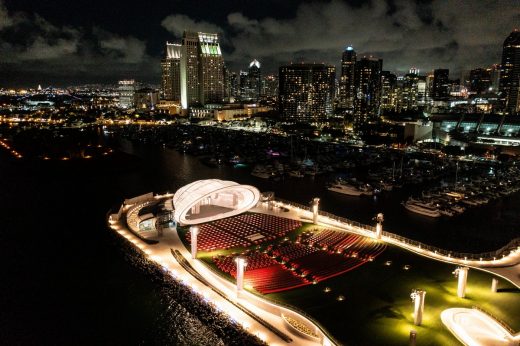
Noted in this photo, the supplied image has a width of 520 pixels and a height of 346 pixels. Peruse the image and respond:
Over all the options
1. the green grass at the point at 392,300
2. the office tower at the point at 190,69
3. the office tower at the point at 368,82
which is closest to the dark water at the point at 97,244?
the green grass at the point at 392,300

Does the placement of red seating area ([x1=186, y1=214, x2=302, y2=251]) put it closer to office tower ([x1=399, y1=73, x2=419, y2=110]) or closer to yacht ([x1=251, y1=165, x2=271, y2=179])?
yacht ([x1=251, y1=165, x2=271, y2=179])

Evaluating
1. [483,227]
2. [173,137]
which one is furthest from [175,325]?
[173,137]

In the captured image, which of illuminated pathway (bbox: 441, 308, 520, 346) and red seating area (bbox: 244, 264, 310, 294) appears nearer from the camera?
illuminated pathway (bbox: 441, 308, 520, 346)

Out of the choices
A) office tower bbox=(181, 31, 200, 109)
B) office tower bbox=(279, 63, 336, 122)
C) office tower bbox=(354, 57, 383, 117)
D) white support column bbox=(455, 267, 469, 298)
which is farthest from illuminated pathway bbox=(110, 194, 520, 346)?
office tower bbox=(354, 57, 383, 117)

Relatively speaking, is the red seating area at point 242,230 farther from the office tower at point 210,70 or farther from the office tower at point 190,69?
the office tower at point 190,69

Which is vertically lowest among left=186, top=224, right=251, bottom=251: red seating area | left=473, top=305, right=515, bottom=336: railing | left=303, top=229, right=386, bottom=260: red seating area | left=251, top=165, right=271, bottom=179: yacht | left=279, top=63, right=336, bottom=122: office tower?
left=186, top=224, right=251, bottom=251: red seating area
